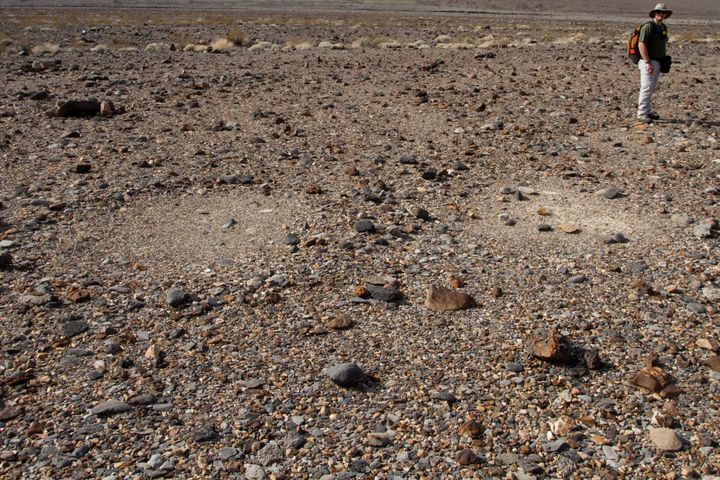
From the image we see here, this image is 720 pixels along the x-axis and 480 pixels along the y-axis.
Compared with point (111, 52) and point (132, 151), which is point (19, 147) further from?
point (111, 52)

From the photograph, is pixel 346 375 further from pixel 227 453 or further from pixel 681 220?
pixel 681 220

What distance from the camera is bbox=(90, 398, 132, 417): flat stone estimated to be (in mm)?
3902

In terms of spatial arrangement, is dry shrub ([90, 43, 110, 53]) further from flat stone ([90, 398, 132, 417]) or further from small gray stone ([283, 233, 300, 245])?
flat stone ([90, 398, 132, 417])

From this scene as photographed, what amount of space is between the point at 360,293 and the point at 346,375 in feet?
3.72

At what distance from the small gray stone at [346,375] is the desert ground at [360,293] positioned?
13 millimetres

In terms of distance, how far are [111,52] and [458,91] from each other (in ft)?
39.3

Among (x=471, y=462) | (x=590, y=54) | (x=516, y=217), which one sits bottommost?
(x=471, y=462)

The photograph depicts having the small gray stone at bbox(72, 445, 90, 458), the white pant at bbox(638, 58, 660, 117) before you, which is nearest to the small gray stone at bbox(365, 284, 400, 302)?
the small gray stone at bbox(72, 445, 90, 458)

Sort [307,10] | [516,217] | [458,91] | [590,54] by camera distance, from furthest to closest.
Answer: [307,10] < [590,54] < [458,91] < [516,217]

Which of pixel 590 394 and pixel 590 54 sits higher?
pixel 590 54

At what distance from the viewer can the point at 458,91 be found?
12.5 meters

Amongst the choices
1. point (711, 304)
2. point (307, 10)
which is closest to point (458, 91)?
point (711, 304)

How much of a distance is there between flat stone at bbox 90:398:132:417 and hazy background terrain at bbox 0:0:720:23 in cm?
5431

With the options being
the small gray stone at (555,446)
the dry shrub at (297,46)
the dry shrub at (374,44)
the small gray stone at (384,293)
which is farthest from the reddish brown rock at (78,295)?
the dry shrub at (374,44)
